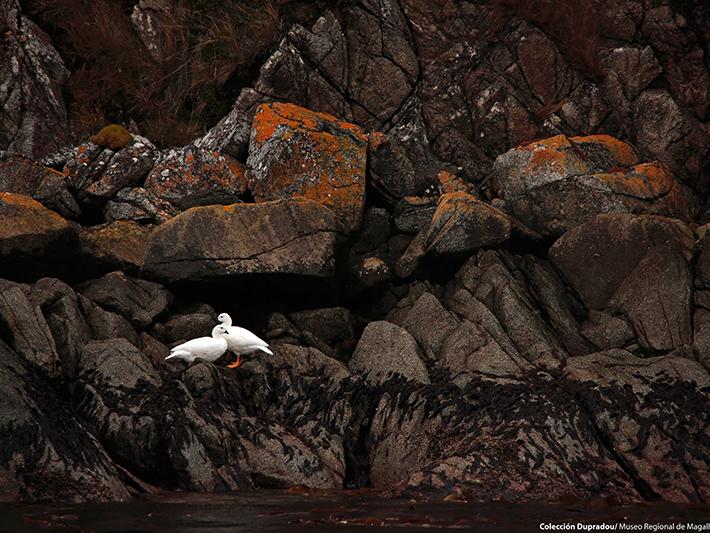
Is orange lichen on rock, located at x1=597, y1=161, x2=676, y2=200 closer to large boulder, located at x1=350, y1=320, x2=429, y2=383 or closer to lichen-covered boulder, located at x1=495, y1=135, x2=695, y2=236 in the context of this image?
lichen-covered boulder, located at x1=495, y1=135, x2=695, y2=236

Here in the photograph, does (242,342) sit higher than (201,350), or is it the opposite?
(201,350)

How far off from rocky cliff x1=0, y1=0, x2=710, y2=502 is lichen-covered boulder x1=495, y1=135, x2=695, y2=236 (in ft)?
0.17

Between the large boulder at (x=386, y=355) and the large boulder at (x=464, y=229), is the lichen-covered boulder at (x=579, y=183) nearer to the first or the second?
the large boulder at (x=464, y=229)

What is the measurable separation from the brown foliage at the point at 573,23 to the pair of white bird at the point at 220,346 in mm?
10093

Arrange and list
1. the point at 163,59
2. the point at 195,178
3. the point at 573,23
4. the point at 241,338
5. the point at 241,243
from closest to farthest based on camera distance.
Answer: the point at 241,338, the point at 241,243, the point at 195,178, the point at 573,23, the point at 163,59

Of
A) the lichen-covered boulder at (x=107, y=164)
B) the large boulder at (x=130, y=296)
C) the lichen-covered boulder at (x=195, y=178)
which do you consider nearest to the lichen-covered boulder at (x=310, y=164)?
the lichen-covered boulder at (x=195, y=178)

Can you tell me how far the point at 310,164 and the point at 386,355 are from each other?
4.90 m

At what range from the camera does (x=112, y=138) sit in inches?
789

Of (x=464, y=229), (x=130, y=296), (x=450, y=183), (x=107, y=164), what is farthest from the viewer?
(x=450, y=183)

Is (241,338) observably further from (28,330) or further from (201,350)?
(28,330)

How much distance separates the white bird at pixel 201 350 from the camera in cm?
1516

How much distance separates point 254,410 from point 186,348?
4.45 feet

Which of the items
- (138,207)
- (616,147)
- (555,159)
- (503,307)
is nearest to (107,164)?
(138,207)

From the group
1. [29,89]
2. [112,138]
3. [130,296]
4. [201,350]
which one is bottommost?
[201,350]
